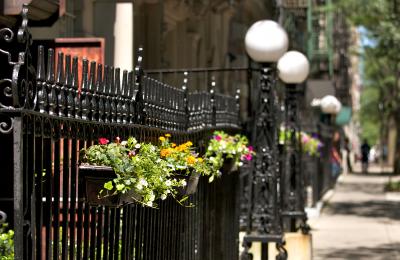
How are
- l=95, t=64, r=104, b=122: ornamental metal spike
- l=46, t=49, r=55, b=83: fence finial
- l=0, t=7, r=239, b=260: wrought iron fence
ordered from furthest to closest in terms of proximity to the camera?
l=95, t=64, r=104, b=122: ornamental metal spike, l=46, t=49, r=55, b=83: fence finial, l=0, t=7, r=239, b=260: wrought iron fence

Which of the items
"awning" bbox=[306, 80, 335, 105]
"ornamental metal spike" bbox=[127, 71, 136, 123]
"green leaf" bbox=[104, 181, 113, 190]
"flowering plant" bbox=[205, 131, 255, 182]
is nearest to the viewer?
"green leaf" bbox=[104, 181, 113, 190]

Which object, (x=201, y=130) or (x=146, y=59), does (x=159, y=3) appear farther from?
(x=201, y=130)

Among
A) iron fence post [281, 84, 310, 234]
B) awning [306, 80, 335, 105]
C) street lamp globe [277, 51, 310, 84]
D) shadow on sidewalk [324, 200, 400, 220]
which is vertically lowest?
shadow on sidewalk [324, 200, 400, 220]

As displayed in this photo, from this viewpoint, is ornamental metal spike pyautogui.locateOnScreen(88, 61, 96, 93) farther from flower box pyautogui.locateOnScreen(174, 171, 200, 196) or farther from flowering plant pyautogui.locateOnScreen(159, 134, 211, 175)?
flower box pyautogui.locateOnScreen(174, 171, 200, 196)

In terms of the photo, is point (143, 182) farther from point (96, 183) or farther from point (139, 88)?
point (139, 88)

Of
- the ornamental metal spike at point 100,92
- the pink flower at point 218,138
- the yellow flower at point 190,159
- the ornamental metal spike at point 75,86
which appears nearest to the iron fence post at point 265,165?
the pink flower at point 218,138

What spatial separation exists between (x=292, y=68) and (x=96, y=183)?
10.1 metres

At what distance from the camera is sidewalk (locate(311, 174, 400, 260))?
615 inches

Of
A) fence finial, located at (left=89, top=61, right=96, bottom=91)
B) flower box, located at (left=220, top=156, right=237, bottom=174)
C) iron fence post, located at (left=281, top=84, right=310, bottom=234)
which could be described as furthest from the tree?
fence finial, located at (left=89, top=61, right=96, bottom=91)

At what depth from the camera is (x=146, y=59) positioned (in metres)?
18.7

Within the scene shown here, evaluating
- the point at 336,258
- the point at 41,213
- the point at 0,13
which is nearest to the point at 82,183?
the point at 41,213

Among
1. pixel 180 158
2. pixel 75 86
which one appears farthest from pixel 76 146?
pixel 180 158

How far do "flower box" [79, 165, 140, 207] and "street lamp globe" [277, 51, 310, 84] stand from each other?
9.90m

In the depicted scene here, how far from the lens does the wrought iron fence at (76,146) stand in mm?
3902
